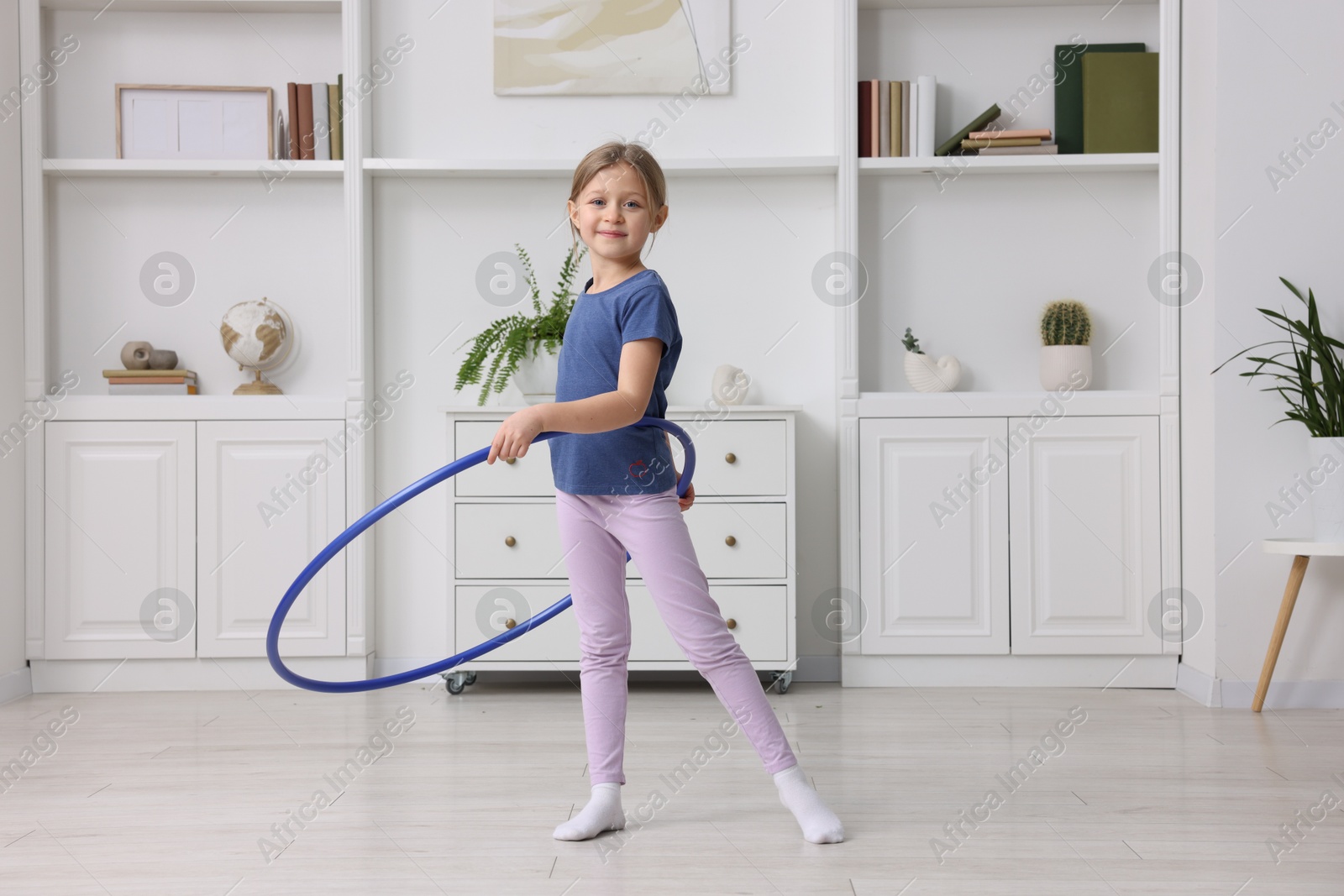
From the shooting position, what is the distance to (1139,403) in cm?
293

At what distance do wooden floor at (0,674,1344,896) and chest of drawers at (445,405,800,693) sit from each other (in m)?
0.18

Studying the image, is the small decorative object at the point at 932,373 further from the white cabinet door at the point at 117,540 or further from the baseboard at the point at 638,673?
the white cabinet door at the point at 117,540

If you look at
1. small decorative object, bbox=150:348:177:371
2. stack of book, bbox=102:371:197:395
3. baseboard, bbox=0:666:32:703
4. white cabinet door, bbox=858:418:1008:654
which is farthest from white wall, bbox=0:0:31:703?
white cabinet door, bbox=858:418:1008:654

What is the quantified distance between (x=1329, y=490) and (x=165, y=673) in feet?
10.9

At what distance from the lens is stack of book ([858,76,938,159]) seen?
119 inches

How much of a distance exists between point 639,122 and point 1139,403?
178cm

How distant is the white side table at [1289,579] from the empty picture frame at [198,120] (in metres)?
3.14

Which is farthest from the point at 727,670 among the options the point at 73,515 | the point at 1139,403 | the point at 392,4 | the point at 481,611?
the point at 392,4

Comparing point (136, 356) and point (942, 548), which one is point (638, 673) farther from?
point (136, 356)

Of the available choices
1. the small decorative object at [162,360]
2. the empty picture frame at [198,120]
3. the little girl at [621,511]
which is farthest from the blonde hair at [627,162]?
the small decorative object at [162,360]

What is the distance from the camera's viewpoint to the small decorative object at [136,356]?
307cm

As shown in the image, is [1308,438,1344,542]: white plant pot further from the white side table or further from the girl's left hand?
the girl's left hand

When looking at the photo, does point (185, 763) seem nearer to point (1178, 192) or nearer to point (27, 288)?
point (27, 288)

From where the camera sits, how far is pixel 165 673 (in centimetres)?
299
